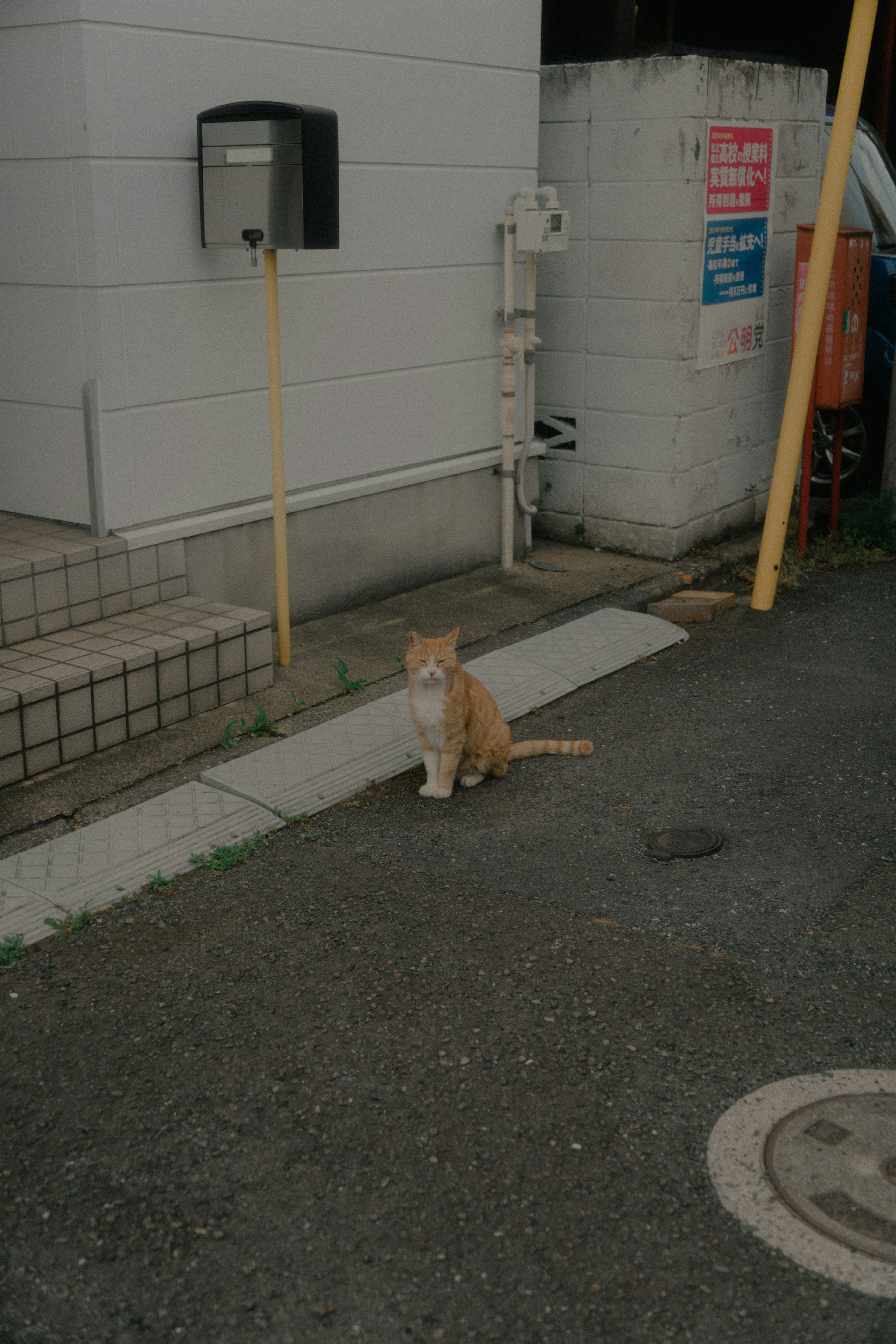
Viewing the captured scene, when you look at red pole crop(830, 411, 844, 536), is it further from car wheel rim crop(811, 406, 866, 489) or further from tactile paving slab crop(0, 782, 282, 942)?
tactile paving slab crop(0, 782, 282, 942)

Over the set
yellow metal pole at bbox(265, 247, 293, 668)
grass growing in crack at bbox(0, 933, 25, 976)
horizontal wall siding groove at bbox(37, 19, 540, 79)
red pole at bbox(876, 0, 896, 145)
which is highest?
red pole at bbox(876, 0, 896, 145)

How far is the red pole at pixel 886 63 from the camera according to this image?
1431cm

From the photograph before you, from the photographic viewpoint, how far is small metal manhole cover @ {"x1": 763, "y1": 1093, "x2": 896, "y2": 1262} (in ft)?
9.33

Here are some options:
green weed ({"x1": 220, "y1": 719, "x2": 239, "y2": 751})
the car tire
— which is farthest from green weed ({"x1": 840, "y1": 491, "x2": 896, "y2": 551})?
green weed ({"x1": 220, "y1": 719, "x2": 239, "y2": 751})

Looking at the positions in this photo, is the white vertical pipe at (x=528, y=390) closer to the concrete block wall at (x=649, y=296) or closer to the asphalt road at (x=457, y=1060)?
the concrete block wall at (x=649, y=296)

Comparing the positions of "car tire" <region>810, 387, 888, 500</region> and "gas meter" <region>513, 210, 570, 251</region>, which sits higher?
"gas meter" <region>513, 210, 570, 251</region>

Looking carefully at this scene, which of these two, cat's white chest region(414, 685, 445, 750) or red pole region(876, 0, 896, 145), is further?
red pole region(876, 0, 896, 145)

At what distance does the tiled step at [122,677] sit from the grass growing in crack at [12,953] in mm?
1075

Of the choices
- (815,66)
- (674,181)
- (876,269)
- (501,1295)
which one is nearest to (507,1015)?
(501,1295)

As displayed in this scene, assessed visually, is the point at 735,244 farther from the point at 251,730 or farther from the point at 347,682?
the point at 251,730

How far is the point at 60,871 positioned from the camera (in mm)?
4324

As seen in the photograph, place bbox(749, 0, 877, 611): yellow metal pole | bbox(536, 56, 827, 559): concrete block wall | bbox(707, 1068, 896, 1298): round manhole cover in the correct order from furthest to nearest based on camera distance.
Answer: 1. bbox(536, 56, 827, 559): concrete block wall
2. bbox(749, 0, 877, 611): yellow metal pole
3. bbox(707, 1068, 896, 1298): round manhole cover

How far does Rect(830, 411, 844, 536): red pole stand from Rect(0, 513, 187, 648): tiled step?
15.2 feet

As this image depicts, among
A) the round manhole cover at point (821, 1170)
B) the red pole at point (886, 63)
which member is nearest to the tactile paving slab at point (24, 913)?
the round manhole cover at point (821, 1170)
